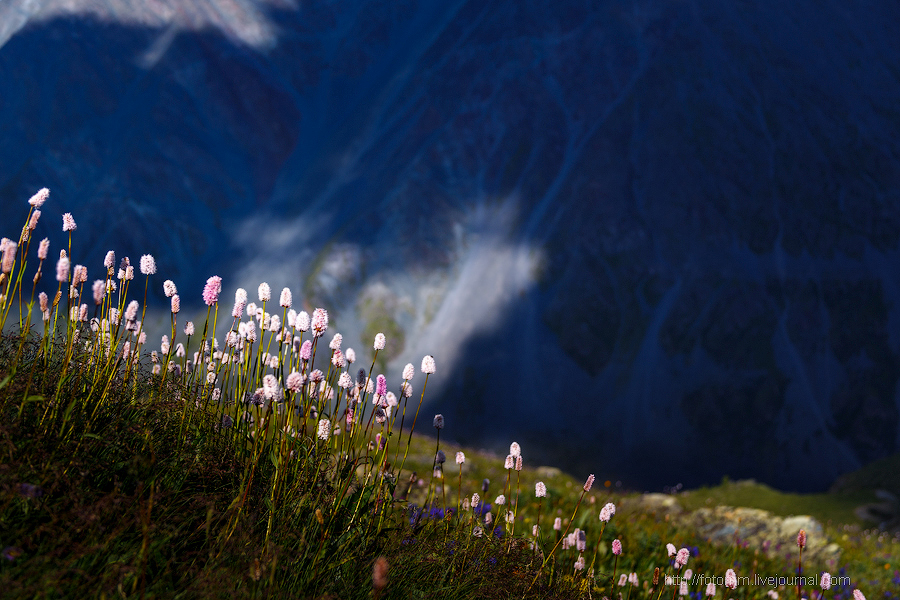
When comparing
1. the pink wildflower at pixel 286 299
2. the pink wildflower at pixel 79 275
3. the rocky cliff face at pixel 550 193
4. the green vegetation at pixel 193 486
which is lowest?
the green vegetation at pixel 193 486

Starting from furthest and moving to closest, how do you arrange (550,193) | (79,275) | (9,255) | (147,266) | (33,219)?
(550,193)
(147,266)
(79,275)
(33,219)
(9,255)

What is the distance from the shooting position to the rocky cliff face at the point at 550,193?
220 ft

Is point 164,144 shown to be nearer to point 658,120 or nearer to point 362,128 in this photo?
point 362,128

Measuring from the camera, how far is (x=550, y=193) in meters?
80.7

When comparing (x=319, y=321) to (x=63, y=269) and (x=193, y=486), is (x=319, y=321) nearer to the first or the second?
(x=193, y=486)

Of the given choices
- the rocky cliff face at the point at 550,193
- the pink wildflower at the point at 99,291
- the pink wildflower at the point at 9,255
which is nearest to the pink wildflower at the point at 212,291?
the pink wildflower at the point at 99,291

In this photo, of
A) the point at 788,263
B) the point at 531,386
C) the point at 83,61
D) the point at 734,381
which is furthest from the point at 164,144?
the point at 788,263

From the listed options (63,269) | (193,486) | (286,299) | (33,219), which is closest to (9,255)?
(63,269)

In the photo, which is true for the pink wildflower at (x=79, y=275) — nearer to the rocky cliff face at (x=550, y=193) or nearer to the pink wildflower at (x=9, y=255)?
the pink wildflower at (x=9, y=255)

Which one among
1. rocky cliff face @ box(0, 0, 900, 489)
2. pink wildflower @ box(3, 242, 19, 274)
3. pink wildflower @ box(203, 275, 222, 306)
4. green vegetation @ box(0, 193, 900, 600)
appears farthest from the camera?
rocky cliff face @ box(0, 0, 900, 489)

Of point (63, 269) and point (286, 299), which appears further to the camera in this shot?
point (286, 299)

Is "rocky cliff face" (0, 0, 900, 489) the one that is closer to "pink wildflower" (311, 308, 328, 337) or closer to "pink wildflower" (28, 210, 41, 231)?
"pink wildflower" (311, 308, 328, 337)

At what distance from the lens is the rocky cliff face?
6700 cm

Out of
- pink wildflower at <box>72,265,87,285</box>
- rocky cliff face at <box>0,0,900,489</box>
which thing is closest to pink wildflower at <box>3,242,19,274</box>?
pink wildflower at <box>72,265,87,285</box>
